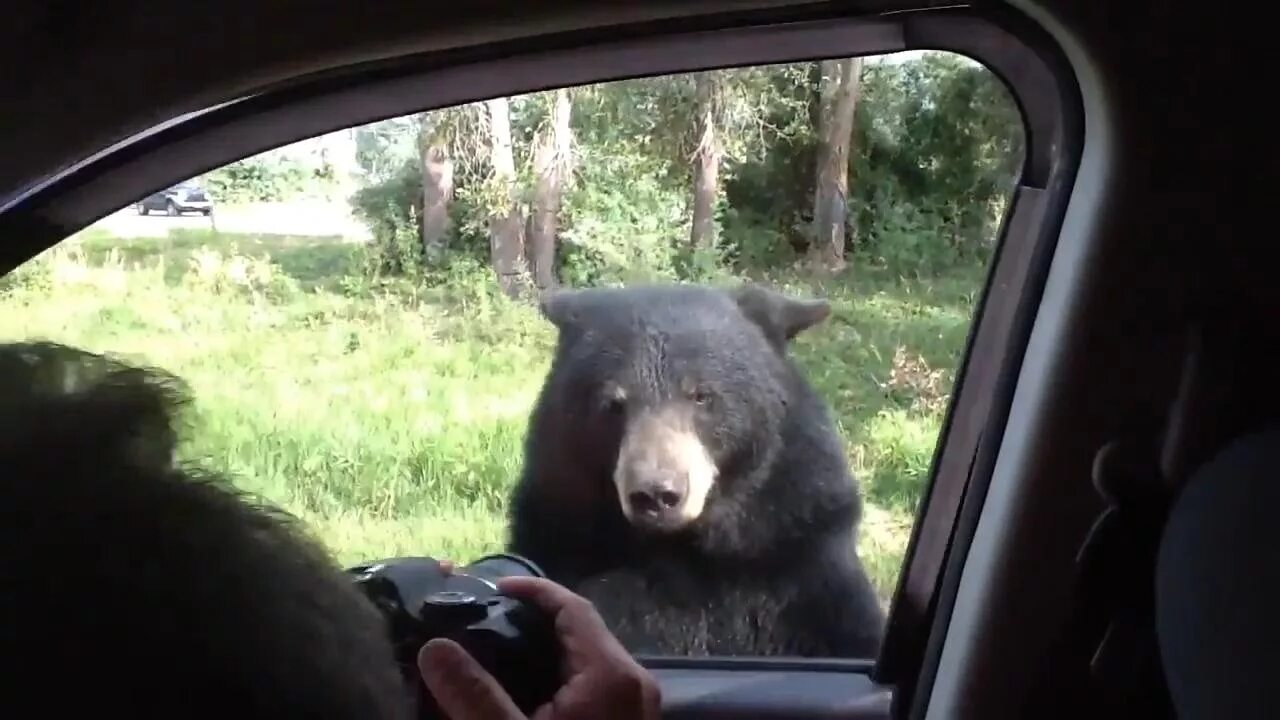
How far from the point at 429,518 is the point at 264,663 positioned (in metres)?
0.69

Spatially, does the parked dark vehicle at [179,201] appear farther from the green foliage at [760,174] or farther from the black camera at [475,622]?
the black camera at [475,622]

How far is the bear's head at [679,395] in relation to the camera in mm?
1403

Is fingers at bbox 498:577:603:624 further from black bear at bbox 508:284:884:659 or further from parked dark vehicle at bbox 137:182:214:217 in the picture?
parked dark vehicle at bbox 137:182:214:217

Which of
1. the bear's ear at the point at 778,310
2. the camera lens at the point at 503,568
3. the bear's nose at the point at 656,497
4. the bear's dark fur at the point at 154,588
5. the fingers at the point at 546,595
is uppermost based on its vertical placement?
the bear's ear at the point at 778,310

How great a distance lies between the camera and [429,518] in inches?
54.3

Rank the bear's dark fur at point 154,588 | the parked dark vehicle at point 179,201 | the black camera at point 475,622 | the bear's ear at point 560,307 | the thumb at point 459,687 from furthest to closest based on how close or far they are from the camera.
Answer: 1. the bear's ear at point 560,307
2. the parked dark vehicle at point 179,201
3. the black camera at point 475,622
4. the thumb at point 459,687
5. the bear's dark fur at point 154,588

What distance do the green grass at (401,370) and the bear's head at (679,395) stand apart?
0.15ft

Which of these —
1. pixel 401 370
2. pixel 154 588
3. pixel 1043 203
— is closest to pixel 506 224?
pixel 401 370

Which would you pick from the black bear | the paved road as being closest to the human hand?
the black bear

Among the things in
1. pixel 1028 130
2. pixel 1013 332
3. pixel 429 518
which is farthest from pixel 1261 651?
pixel 429 518

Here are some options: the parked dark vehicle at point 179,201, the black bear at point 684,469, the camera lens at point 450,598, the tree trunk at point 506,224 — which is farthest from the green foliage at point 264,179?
the camera lens at point 450,598

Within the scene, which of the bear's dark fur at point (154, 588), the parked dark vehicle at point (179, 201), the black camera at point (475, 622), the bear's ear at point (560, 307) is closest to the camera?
the bear's dark fur at point (154, 588)

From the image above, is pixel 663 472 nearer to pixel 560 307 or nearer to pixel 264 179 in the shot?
pixel 560 307

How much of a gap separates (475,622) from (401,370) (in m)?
0.34
